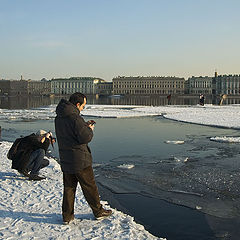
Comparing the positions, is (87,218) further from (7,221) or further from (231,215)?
(231,215)

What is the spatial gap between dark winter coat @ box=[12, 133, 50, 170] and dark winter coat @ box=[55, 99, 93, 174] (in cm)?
166

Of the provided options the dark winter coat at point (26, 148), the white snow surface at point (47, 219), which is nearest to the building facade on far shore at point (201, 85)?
the dark winter coat at point (26, 148)

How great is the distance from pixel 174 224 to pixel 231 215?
80 cm

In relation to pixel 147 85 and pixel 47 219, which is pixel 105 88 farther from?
pixel 47 219

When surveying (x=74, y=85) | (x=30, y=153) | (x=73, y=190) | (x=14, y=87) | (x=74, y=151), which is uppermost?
(x=74, y=85)

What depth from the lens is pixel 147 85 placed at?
151 m

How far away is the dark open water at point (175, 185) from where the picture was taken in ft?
13.2

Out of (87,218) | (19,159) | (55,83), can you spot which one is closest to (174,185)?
(87,218)

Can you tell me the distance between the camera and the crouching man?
542 centimetres

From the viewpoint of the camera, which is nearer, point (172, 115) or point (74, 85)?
point (172, 115)

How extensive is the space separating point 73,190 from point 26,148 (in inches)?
67.5

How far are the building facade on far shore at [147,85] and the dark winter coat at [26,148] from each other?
143284mm

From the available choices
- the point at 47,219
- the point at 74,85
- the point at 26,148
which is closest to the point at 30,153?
the point at 26,148

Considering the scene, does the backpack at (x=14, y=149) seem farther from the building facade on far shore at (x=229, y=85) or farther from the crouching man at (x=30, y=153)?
the building facade on far shore at (x=229, y=85)
